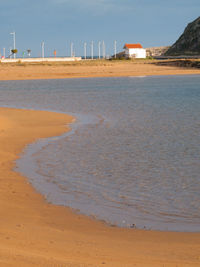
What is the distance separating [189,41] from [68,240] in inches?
5609

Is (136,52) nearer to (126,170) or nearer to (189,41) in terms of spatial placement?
(189,41)

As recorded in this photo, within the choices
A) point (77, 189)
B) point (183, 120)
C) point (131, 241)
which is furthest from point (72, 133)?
point (131, 241)

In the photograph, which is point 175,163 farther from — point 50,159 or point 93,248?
point 93,248

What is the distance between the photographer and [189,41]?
469 ft

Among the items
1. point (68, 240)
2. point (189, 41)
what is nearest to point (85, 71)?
point (68, 240)

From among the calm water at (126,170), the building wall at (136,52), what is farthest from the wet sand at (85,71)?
the calm water at (126,170)

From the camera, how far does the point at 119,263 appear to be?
5090 mm

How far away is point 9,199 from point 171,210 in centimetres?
291

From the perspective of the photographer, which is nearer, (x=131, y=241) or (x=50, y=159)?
(x=131, y=241)

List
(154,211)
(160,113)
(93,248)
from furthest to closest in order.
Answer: (160,113), (154,211), (93,248)

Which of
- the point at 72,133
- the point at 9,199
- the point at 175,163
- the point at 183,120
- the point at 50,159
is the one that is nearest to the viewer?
the point at 9,199

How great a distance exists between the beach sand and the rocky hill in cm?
13045

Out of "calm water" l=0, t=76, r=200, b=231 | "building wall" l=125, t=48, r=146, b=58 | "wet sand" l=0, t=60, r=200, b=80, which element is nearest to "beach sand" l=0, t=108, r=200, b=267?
"calm water" l=0, t=76, r=200, b=231

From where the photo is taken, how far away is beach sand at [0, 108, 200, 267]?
16.8 ft
